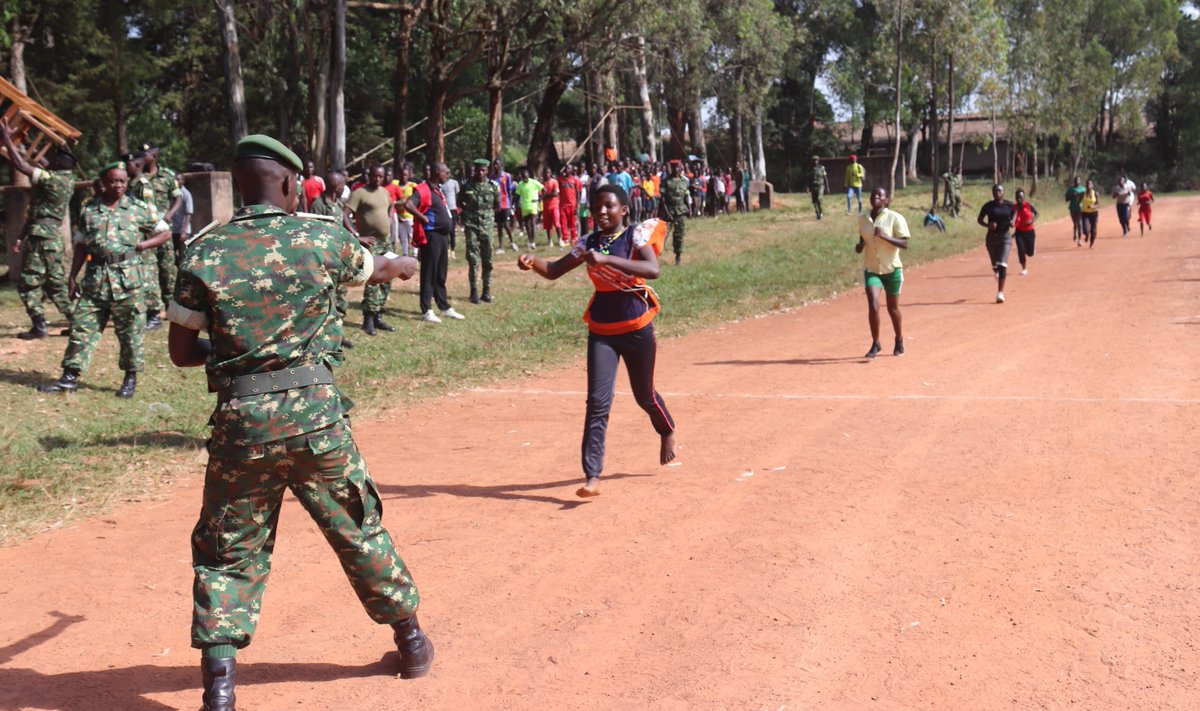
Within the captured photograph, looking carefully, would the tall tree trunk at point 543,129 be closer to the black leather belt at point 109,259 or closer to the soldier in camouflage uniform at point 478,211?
the soldier in camouflage uniform at point 478,211

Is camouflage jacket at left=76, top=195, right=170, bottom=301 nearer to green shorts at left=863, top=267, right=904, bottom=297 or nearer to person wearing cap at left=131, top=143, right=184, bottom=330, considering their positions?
person wearing cap at left=131, top=143, right=184, bottom=330

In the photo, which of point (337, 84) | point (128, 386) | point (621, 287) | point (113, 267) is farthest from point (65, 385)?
point (337, 84)

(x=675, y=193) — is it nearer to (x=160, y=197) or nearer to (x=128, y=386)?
(x=160, y=197)

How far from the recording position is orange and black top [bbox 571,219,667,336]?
713cm

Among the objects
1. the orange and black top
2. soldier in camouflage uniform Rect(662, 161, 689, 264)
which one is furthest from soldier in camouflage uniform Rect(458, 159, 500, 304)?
the orange and black top

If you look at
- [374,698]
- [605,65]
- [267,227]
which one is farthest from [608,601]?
[605,65]

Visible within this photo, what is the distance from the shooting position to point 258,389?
4.15 meters

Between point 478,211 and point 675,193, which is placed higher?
point 675,193

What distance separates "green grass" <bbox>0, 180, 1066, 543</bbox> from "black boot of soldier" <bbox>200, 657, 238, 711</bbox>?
3327mm

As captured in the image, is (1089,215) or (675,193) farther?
(1089,215)

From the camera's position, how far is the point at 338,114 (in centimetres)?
2017

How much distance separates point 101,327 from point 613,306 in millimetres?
5559

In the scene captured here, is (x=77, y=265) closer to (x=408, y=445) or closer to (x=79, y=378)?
(x=79, y=378)

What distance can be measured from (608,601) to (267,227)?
98.4 inches
